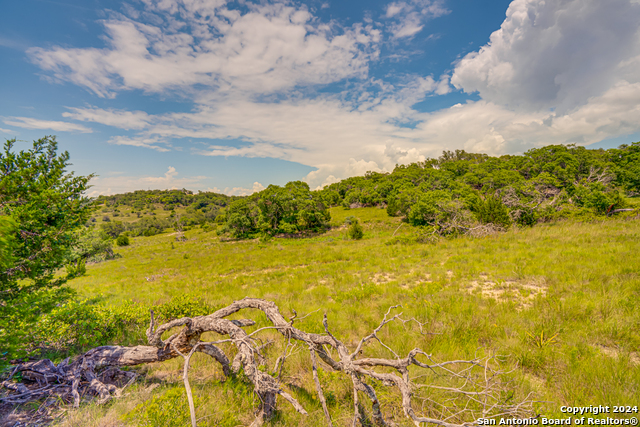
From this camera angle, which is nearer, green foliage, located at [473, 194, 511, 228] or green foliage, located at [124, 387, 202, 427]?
green foliage, located at [124, 387, 202, 427]

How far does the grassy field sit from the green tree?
1.88 m

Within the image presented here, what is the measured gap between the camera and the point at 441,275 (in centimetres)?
923

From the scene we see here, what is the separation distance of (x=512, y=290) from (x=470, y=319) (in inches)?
124

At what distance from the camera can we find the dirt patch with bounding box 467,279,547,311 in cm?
645

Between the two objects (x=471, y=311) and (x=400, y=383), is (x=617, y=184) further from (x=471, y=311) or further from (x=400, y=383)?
(x=400, y=383)

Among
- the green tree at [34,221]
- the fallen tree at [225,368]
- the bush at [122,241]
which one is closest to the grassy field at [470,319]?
the fallen tree at [225,368]

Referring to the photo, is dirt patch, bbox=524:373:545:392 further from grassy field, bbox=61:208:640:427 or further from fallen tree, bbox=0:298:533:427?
fallen tree, bbox=0:298:533:427

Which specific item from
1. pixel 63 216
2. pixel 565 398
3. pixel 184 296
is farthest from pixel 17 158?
pixel 565 398

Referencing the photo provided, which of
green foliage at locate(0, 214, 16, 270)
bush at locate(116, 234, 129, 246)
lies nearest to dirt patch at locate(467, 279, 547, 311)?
green foliage at locate(0, 214, 16, 270)

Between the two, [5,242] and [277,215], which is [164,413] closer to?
[5,242]

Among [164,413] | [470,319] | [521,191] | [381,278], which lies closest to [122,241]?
[381,278]

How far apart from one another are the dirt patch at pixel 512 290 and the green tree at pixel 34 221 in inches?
429

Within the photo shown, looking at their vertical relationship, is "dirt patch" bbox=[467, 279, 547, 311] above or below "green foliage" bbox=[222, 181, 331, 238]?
below

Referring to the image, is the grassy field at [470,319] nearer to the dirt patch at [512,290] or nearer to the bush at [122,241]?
the dirt patch at [512,290]
